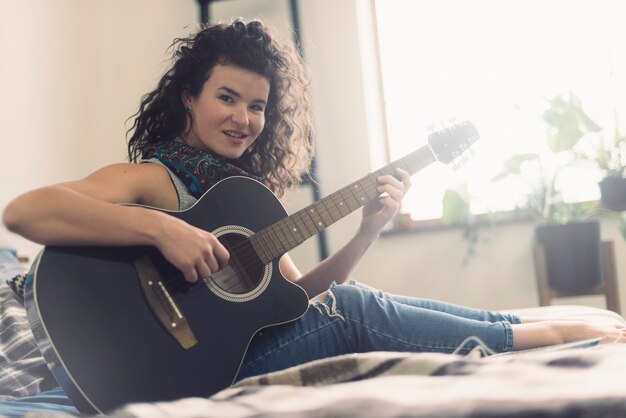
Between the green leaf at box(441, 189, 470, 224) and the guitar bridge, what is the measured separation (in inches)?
64.9

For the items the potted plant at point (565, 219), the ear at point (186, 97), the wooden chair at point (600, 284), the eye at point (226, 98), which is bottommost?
the wooden chair at point (600, 284)

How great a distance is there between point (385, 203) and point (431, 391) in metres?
0.89

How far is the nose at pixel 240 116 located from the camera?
1237 mm

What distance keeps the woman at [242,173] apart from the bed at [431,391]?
0.38m

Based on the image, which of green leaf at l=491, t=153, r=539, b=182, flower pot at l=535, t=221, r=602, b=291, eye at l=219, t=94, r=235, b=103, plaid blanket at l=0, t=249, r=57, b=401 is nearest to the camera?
plaid blanket at l=0, t=249, r=57, b=401

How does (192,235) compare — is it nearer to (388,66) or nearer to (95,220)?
(95,220)

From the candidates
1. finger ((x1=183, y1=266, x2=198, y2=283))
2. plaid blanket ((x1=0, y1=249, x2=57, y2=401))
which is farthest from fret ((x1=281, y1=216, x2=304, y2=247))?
plaid blanket ((x1=0, y1=249, x2=57, y2=401))

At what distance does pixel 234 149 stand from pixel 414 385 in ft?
2.94

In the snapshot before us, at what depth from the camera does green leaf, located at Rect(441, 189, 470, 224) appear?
2.38 metres

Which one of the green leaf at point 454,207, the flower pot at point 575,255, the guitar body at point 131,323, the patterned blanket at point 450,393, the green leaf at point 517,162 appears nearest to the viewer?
the patterned blanket at point 450,393

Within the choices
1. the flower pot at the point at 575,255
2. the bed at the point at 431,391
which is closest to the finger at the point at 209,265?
the bed at the point at 431,391

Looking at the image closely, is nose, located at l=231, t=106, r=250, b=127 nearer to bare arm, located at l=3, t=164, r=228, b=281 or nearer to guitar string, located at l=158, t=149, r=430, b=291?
guitar string, located at l=158, t=149, r=430, b=291

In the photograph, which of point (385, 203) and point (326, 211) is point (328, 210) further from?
point (385, 203)

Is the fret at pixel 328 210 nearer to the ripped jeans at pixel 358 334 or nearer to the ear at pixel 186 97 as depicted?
the ripped jeans at pixel 358 334
